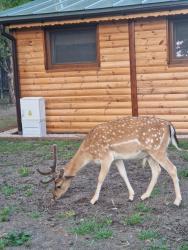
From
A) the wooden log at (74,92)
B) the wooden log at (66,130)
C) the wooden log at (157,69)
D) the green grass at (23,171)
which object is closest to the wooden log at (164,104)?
the wooden log at (74,92)

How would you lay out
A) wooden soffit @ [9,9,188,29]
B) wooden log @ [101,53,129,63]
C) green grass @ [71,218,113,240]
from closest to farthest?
green grass @ [71,218,113,240], wooden soffit @ [9,9,188,29], wooden log @ [101,53,129,63]

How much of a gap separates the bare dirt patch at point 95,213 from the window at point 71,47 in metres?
3.68

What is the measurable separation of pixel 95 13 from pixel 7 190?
4913mm

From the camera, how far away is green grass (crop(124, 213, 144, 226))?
18.7ft

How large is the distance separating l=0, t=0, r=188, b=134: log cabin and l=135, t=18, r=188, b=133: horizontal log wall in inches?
0.8

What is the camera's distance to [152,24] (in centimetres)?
1078

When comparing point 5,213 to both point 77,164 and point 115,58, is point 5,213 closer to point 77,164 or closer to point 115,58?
point 77,164

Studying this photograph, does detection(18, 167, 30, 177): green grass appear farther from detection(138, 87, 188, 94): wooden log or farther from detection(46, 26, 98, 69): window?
detection(46, 26, 98, 69): window

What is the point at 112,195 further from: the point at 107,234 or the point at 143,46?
the point at 143,46

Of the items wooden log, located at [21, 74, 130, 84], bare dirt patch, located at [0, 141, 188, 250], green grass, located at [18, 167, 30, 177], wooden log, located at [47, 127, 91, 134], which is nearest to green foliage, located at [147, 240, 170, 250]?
bare dirt patch, located at [0, 141, 188, 250]

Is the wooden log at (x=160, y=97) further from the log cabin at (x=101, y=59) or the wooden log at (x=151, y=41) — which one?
the wooden log at (x=151, y=41)

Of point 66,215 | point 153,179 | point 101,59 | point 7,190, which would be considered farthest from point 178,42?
point 66,215

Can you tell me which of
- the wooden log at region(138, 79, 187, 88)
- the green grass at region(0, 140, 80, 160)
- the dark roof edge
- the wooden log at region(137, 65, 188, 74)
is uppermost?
the dark roof edge

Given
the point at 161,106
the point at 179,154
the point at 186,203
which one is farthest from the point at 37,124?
the point at 186,203
